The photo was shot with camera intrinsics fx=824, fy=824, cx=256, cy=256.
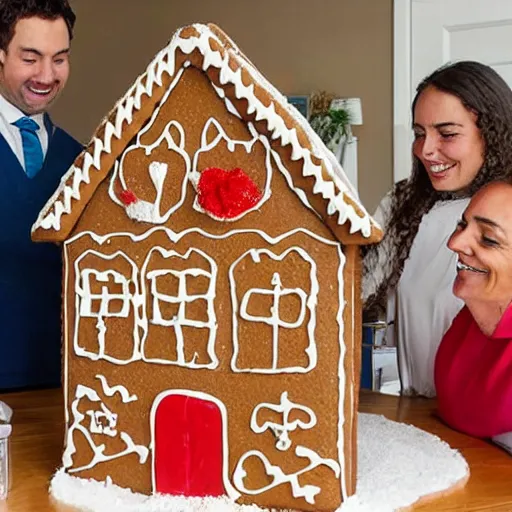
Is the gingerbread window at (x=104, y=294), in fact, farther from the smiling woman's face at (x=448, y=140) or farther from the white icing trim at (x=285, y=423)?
the smiling woman's face at (x=448, y=140)

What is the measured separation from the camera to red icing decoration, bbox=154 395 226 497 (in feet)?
3.37

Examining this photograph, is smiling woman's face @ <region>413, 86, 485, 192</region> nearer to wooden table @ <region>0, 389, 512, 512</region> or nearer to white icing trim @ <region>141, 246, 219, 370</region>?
wooden table @ <region>0, 389, 512, 512</region>

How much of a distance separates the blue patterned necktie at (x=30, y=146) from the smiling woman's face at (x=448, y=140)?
78 centimetres

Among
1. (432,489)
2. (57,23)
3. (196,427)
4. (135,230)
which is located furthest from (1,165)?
(432,489)

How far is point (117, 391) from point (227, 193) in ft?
1.00

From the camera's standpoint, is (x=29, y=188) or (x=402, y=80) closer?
(x=29, y=188)

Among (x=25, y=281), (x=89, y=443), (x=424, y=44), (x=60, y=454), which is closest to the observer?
(x=89, y=443)

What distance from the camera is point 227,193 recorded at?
0.98 metres

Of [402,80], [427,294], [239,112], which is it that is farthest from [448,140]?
[402,80]

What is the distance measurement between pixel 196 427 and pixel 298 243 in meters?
0.27

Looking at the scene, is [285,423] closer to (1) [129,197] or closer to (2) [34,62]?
(1) [129,197]

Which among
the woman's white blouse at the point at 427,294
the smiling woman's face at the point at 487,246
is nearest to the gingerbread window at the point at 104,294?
the smiling woman's face at the point at 487,246

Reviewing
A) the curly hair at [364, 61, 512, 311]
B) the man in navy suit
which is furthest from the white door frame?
the man in navy suit

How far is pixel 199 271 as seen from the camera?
1025 millimetres
